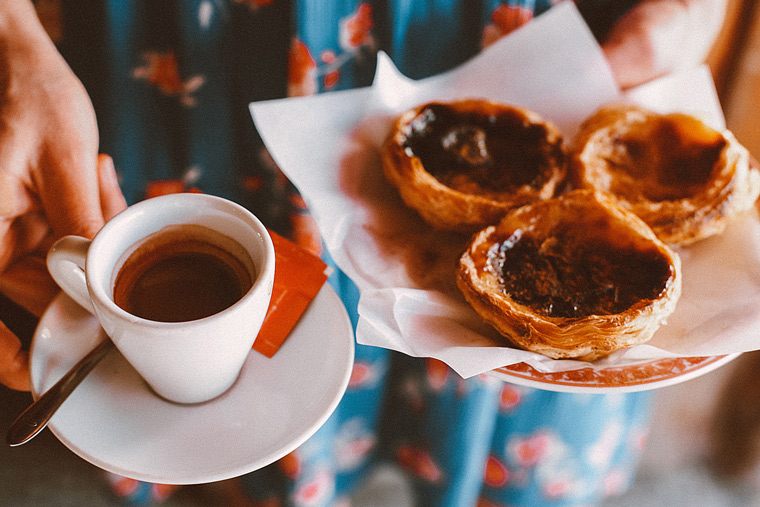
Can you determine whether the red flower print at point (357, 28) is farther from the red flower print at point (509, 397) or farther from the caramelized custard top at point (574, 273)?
the red flower print at point (509, 397)

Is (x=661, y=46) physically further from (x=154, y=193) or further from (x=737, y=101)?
(x=154, y=193)

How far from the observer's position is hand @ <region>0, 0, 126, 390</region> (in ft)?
2.48

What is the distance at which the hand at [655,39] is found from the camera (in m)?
1.11

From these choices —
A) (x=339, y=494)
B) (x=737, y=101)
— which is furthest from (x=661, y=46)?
(x=339, y=494)

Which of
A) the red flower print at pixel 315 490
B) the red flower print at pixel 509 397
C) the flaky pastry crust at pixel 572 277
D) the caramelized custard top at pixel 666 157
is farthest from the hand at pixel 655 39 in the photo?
the red flower print at pixel 315 490

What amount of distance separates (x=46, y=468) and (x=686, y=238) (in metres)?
0.90

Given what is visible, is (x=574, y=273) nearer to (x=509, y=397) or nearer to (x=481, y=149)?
(x=481, y=149)

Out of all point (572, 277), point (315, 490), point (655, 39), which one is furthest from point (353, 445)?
point (655, 39)

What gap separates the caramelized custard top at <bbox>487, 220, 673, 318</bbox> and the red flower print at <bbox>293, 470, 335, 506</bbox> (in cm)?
79

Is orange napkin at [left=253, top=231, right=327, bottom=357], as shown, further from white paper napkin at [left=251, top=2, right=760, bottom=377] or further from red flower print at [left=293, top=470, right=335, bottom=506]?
red flower print at [left=293, top=470, right=335, bottom=506]

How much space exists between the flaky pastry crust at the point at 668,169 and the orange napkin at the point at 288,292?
1.53 feet

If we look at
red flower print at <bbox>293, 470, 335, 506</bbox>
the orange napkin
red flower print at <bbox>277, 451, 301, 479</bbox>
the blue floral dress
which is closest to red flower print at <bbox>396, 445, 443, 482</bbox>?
the blue floral dress

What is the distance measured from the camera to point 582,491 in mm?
1609

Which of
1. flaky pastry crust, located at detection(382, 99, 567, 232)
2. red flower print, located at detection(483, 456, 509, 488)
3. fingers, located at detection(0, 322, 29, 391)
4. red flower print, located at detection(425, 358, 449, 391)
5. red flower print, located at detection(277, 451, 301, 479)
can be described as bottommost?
red flower print, located at detection(483, 456, 509, 488)
